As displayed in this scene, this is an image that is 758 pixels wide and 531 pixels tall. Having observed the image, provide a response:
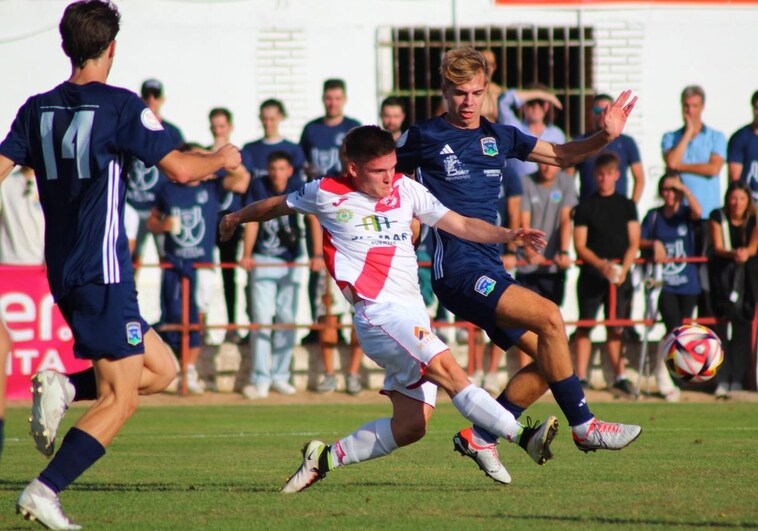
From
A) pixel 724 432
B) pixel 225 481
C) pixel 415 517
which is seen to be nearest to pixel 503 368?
pixel 724 432

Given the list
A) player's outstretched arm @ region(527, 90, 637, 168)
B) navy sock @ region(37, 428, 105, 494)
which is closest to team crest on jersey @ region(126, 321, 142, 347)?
navy sock @ region(37, 428, 105, 494)

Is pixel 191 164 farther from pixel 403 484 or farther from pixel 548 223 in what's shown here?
pixel 548 223

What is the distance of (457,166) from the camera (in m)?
8.54

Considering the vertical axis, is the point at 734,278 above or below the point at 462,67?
below

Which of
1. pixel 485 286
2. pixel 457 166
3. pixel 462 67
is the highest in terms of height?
pixel 462 67

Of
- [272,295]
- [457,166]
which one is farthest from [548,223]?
[457,166]

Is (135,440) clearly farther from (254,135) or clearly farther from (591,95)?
(591,95)

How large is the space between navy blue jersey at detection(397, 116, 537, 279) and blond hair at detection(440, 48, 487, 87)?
0.36 meters

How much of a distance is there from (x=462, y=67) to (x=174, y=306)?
24.9 feet

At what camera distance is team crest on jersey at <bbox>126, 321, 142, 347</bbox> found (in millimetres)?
6535

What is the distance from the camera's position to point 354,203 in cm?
770

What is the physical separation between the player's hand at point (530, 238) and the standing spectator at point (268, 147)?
8.00 meters

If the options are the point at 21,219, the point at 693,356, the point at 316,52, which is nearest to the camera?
the point at 693,356

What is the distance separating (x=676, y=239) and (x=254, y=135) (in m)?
7.09
